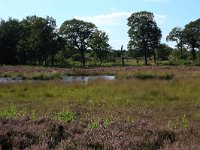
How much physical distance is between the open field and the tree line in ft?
234

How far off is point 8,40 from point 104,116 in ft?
303

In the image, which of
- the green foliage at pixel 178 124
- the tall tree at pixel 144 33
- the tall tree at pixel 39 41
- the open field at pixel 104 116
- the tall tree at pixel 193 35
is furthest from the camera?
the tall tree at pixel 193 35

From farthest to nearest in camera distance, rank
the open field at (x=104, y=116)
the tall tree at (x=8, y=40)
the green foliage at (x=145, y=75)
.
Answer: the tall tree at (x=8, y=40)
the green foliage at (x=145, y=75)
the open field at (x=104, y=116)

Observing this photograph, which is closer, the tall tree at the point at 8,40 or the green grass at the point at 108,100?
the green grass at the point at 108,100

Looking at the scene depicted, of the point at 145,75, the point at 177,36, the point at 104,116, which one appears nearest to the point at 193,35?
the point at 177,36

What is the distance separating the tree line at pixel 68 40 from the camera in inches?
3890

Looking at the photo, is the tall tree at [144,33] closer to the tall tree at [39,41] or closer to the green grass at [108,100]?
the tall tree at [39,41]

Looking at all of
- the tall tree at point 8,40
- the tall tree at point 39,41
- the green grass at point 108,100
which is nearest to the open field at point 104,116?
the green grass at point 108,100

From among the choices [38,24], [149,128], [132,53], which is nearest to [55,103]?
[149,128]

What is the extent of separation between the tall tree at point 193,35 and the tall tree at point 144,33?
1278cm

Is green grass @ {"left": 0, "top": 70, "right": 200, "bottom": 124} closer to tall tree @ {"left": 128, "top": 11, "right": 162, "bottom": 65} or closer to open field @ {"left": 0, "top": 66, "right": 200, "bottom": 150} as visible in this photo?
open field @ {"left": 0, "top": 66, "right": 200, "bottom": 150}

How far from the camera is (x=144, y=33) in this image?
105812 mm

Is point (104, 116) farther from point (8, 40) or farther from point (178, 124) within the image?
point (8, 40)

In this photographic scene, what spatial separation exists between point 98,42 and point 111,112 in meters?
89.1
